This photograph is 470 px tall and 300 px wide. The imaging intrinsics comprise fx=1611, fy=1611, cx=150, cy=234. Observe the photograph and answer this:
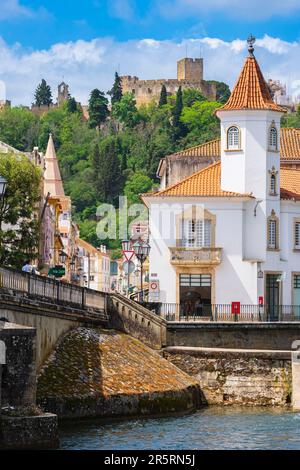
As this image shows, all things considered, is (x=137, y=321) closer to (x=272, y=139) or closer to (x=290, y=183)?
(x=272, y=139)

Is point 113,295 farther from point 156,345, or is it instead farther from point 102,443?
point 102,443

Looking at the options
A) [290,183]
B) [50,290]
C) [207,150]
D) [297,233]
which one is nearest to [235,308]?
[297,233]

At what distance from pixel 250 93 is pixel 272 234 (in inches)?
309

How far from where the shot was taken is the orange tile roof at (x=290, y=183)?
87750mm

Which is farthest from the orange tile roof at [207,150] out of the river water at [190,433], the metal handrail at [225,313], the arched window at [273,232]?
the river water at [190,433]

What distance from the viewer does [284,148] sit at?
99438mm

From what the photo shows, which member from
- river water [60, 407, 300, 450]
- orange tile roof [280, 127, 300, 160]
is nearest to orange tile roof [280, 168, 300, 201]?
orange tile roof [280, 127, 300, 160]

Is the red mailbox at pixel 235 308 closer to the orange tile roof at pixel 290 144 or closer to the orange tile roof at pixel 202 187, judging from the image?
the orange tile roof at pixel 202 187

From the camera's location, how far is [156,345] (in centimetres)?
7181

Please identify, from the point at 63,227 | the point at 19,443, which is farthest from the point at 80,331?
the point at 63,227

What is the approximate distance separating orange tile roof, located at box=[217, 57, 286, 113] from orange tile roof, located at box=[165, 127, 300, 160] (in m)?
10.7

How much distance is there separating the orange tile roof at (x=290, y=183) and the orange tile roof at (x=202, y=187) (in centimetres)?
386
